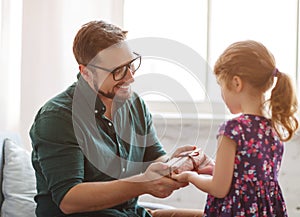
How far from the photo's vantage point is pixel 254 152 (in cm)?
165

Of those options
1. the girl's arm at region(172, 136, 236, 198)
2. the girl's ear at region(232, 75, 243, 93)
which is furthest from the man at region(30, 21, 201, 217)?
the girl's ear at region(232, 75, 243, 93)

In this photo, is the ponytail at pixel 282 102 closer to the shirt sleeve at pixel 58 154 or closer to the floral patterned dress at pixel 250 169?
the floral patterned dress at pixel 250 169

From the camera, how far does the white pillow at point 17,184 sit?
2232 mm

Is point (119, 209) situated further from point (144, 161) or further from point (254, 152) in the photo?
point (254, 152)

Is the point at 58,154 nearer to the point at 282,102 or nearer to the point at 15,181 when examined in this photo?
the point at 15,181

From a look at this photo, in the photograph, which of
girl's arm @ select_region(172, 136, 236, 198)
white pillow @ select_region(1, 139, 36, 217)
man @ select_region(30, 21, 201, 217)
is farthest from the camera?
white pillow @ select_region(1, 139, 36, 217)

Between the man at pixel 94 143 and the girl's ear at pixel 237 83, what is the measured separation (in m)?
0.33

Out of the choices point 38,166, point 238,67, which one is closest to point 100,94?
point 38,166

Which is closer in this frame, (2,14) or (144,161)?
(144,161)

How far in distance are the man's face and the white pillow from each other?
1.98 ft

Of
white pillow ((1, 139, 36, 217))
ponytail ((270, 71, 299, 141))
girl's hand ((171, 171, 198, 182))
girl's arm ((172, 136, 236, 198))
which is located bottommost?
white pillow ((1, 139, 36, 217))

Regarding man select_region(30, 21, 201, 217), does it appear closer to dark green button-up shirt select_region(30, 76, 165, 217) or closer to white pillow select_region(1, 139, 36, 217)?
dark green button-up shirt select_region(30, 76, 165, 217)

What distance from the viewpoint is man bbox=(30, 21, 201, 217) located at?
1751 mm

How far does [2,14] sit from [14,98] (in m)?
0.40
